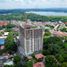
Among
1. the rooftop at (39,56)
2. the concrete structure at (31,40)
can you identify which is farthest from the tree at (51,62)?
the concrete structure at (31,40)

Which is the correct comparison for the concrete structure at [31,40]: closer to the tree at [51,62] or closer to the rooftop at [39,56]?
the rooftop at [39,56]

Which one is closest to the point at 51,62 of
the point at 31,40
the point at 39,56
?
the point at 39,56

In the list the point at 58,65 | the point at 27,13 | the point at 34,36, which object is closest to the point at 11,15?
the point at 27,13

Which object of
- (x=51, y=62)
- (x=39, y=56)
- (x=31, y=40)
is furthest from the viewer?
(x=31, y=40)

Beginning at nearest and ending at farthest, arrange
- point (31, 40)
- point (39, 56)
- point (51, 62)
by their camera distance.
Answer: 1. point (51, 62)
2. point (39, 56)
3. point (31, 40)

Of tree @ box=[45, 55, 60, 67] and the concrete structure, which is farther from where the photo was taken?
the concrete structure

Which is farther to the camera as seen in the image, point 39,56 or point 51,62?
point 39,56

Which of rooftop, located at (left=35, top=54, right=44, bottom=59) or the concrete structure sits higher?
the concrete structure

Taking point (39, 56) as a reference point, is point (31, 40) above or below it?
above

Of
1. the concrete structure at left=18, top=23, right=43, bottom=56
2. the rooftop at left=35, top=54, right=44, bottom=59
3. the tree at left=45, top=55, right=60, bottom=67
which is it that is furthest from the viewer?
the concrete structure at left=18, top=23, right=43, bottom=56

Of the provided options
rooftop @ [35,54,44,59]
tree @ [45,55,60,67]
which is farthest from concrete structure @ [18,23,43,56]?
tree @ [45,55,60,67]

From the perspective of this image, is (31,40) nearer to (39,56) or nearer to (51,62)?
(39,56)

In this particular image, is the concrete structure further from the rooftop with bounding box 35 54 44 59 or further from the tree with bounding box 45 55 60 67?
the tree with bounding box 45 55 60 67
